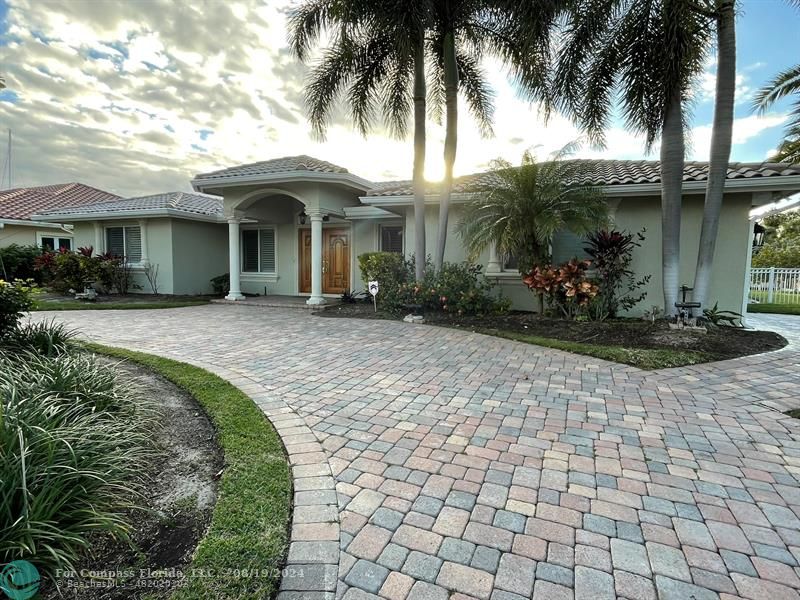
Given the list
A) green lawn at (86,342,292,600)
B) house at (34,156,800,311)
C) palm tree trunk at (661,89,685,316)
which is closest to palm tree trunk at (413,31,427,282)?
house at (34,156,800,311)

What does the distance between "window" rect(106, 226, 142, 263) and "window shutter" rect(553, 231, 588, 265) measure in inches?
548

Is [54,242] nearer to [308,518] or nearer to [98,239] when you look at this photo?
[98,239]

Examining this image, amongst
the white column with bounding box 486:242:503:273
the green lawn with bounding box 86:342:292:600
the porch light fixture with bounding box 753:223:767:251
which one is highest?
the porch light fixture with bounding box 753:223:767:251

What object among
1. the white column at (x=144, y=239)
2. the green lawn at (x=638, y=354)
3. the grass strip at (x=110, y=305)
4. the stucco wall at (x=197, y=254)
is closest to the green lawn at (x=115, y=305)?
the grass strip at (x=110, y=305)

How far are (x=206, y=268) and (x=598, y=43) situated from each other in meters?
13.9

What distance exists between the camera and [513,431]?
3.36m

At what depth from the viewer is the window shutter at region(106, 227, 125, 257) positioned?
14.7m

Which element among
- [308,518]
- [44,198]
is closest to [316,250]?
[308,518]

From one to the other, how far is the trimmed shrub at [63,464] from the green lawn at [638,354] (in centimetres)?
561

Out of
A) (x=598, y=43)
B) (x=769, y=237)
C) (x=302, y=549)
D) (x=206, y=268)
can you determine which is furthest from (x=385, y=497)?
(x=769, y=237)

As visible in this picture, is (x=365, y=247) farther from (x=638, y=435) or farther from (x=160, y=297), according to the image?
(x=638, y=435)

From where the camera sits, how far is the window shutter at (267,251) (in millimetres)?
14609

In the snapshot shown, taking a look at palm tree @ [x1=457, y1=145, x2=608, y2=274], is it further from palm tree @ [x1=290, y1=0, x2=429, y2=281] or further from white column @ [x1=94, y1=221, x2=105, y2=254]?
white column @ [x1=94, y1=221, x2=105, y2=254]

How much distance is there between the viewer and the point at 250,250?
49.1 feet
